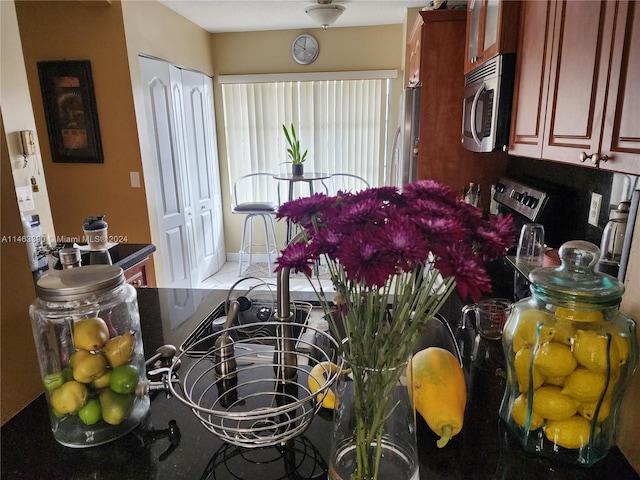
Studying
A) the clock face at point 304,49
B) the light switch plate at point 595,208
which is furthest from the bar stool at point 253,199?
the light switch plate at point 595,208

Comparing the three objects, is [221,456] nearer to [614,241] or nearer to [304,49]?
[614,241]

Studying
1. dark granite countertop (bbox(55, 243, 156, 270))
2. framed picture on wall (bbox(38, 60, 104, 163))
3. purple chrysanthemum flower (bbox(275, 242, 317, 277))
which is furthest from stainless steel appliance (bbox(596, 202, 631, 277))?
framed picture on wall (bbox(38, 60, 104, 163))

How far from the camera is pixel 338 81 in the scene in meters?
4.42

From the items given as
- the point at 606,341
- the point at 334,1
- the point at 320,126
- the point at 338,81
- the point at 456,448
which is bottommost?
the point at 456,448

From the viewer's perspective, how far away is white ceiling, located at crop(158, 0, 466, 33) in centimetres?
336

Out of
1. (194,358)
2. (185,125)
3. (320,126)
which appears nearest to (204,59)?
(185,125)

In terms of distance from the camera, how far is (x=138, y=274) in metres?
2.36

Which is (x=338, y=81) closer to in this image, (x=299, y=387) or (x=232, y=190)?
(x=232, y=190)

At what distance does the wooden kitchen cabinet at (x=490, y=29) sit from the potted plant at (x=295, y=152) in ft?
7.61

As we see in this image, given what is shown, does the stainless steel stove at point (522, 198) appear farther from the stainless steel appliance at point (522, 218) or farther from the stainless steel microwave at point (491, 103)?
the stainless steel microwave at point (491, 103)

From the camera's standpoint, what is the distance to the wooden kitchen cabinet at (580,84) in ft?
2.73

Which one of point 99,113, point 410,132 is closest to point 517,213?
point 410,132

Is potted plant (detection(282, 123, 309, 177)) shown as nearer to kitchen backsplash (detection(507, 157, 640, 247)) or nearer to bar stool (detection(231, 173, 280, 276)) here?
bar stool (detection(231, 173, 280, 276))

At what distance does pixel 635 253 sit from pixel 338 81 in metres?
4.07
